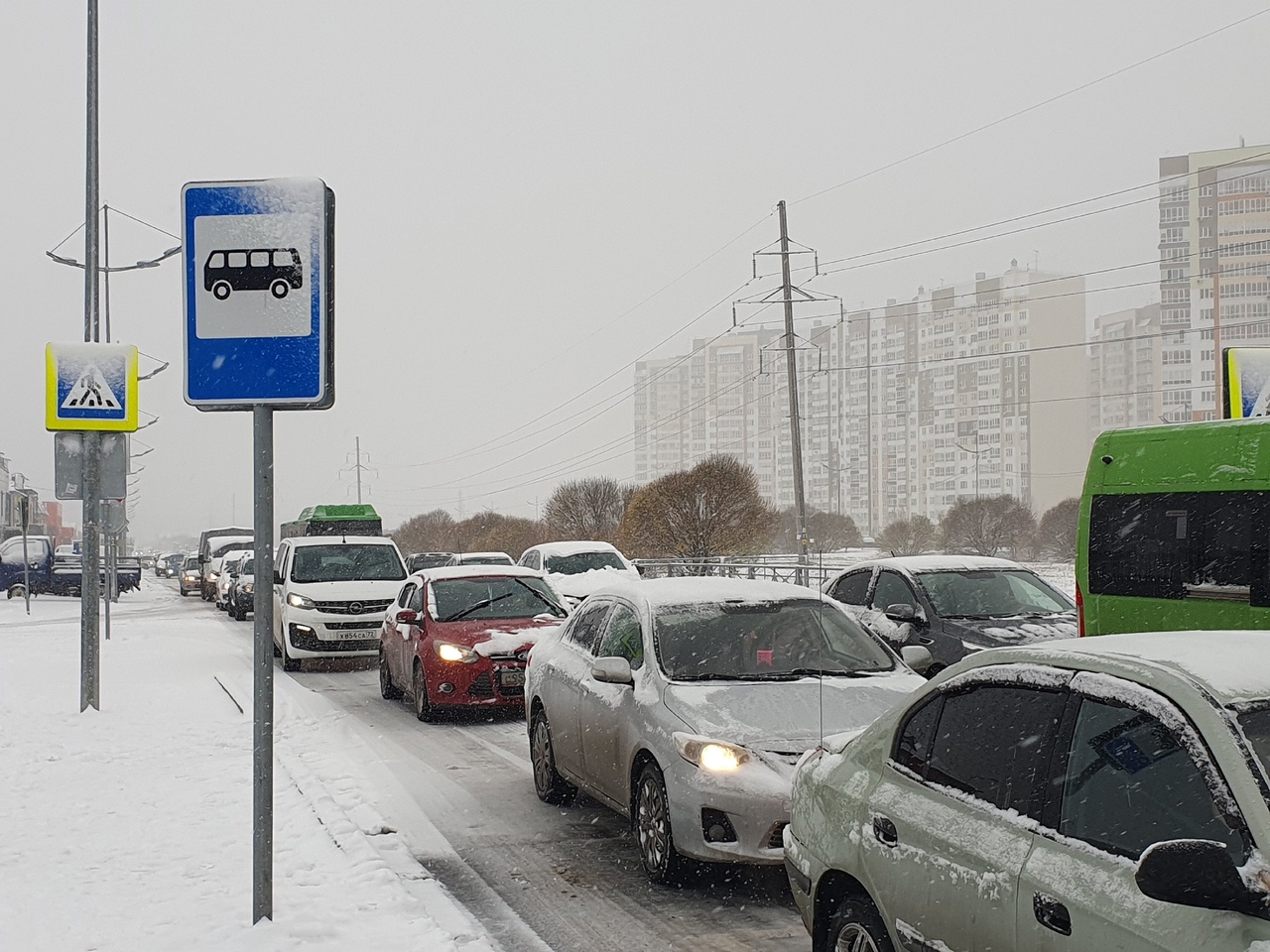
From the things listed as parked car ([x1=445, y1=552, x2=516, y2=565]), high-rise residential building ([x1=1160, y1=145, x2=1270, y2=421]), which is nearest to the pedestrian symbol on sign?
parked car ([x1=445, y1=552, x2=516, y2=565])

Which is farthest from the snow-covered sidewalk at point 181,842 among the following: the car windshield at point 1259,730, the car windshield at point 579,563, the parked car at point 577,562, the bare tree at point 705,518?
the bare tree at point 705,518

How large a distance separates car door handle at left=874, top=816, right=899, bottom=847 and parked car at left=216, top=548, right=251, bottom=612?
3191cm

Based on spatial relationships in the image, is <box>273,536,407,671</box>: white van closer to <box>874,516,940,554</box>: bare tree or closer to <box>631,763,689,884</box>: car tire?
<box>631,763,689,884</box>: car tire

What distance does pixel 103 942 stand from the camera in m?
5.35

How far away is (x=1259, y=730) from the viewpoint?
3033mm

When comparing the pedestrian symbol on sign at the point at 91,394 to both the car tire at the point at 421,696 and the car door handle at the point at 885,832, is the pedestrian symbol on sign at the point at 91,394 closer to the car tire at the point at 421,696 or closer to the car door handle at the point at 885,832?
the car tire at the point at 421,696

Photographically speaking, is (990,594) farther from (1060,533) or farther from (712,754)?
(1060,533)

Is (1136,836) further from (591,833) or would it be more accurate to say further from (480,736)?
(480,736)

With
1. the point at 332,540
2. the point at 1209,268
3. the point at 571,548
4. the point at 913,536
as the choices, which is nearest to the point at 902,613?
the point at 332,540

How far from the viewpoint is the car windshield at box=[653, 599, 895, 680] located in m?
7.38

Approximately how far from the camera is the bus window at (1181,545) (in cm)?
776

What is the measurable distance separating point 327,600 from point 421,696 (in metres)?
5.55

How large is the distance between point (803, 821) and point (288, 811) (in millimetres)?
4359

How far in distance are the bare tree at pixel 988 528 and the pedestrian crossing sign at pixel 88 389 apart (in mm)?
51578
